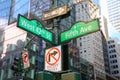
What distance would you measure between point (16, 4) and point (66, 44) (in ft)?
225

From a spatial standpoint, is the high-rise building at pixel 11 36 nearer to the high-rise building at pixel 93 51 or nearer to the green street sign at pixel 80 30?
the high-rise building at pixel 93 51

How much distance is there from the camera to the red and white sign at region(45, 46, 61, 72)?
6.90m

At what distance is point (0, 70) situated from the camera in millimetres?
54938

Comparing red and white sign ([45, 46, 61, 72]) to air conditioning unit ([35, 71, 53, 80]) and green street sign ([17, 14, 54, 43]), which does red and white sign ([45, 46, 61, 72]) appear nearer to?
green street sign ([17, 14, 54, 43])

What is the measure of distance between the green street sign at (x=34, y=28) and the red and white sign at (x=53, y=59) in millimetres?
587

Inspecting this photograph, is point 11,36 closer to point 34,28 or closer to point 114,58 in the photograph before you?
point 34,28

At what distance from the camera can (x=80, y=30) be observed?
757 cm

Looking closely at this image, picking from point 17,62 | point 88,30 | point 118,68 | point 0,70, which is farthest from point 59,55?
point 118,68

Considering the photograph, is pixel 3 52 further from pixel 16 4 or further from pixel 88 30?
pixel 88 30

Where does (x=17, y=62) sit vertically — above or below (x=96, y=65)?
below

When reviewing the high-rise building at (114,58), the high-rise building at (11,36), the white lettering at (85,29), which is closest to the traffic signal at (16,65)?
the white lettering at (85,29)

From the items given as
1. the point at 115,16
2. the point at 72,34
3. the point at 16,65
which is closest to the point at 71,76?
the point at 72,34

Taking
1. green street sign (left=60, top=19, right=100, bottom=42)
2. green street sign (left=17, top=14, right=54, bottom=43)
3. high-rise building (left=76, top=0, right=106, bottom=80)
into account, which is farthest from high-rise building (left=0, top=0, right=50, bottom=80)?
green street sign (left=60, top=19, right=100, bottom=42)

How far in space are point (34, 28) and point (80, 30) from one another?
5.23ft
